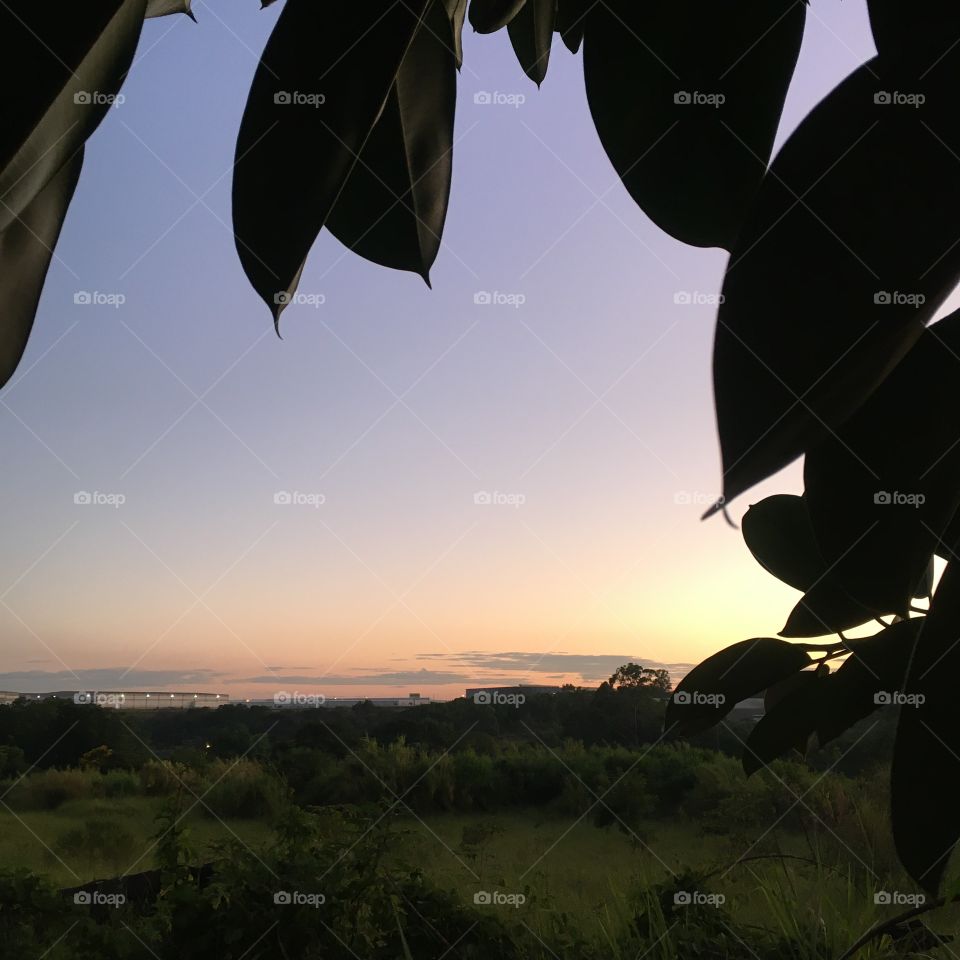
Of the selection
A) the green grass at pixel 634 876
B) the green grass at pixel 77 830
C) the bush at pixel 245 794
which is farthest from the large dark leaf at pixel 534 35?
the bush at pixel 245 794

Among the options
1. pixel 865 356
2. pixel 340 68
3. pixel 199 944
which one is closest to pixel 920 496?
pixel 865 356

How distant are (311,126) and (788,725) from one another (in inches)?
12.3

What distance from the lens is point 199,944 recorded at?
2.57m

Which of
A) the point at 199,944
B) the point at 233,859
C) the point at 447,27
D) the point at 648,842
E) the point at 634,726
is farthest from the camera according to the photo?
the point at 648,842

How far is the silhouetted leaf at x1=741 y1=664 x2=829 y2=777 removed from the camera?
1.21 ft

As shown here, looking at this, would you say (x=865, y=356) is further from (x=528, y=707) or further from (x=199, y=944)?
(x=528, y=707)

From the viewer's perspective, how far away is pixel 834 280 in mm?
132

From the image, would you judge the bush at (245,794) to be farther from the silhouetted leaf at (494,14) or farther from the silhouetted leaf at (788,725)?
the silhouetted leaf at (494,14)

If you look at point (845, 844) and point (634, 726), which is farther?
point (845, 844)

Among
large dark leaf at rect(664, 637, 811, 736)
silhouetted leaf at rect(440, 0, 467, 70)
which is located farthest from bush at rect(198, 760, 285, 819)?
silhouetted leaf at rect(440, 0, 467, 70)

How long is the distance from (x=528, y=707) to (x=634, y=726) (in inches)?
36.0

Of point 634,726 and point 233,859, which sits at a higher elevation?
point 634,726

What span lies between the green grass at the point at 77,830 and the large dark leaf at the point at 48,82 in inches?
209

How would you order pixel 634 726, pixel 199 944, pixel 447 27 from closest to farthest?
pixel 447 27
pixel 199 944
pixel 634 726
